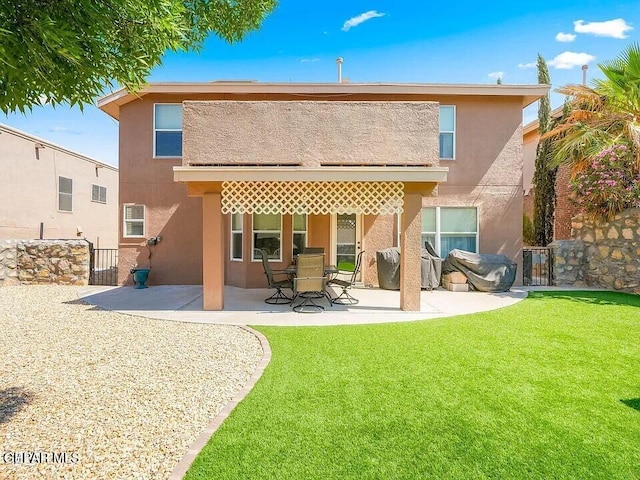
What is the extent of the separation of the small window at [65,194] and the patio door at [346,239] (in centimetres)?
1465

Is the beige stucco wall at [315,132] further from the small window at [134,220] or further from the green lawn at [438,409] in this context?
the small window at [134,220]

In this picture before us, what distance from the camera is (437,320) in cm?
765

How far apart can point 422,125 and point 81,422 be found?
28.2ft

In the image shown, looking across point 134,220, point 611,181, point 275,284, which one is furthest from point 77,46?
point 611,181

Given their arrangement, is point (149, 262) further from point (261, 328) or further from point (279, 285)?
point (261, 328)

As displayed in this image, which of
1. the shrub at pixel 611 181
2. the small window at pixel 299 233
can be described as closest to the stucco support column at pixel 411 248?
the small window at pixel 299 233

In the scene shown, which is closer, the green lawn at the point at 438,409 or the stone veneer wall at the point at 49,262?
the green lawn at the point at 438,409

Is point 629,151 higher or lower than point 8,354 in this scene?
higher

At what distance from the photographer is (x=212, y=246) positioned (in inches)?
337

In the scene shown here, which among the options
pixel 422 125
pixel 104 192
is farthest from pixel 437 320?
pixel 104 192

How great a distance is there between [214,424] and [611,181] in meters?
13.1

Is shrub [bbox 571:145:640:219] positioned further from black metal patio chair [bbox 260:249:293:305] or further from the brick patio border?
the brick patio border

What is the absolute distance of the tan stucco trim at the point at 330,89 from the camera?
11.9m

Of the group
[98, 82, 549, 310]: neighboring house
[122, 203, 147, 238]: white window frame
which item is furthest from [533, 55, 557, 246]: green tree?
[122, 203, 147, 238]: white window frame
